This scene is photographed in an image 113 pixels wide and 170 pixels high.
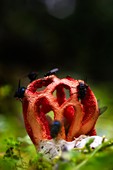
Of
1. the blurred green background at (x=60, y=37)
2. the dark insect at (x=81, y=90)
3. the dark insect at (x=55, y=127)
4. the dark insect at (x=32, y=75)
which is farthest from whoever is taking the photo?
the blurred green background at (x=60, y=37)

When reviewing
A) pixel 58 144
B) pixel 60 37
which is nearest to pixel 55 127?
pixel 58 144

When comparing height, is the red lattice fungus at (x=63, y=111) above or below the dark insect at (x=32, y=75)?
below

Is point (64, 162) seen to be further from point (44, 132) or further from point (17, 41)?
point (17, 41)

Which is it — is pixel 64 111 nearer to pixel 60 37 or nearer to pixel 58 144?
pixel 58 144

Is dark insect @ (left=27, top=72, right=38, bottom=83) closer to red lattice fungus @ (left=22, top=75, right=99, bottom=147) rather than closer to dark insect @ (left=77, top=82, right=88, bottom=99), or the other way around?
red lattice fungus @ (left=22, top=75, right=99, bottom=147)

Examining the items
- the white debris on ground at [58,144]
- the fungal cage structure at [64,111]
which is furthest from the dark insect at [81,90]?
the white debris on ground at [58,144]

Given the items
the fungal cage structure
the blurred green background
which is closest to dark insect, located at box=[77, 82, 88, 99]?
the fungal cage structure

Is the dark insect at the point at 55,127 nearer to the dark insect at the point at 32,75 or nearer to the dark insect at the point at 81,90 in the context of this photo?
the dark insect at the point at 81,90

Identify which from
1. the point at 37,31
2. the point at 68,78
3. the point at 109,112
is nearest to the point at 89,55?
the point at 37,31
